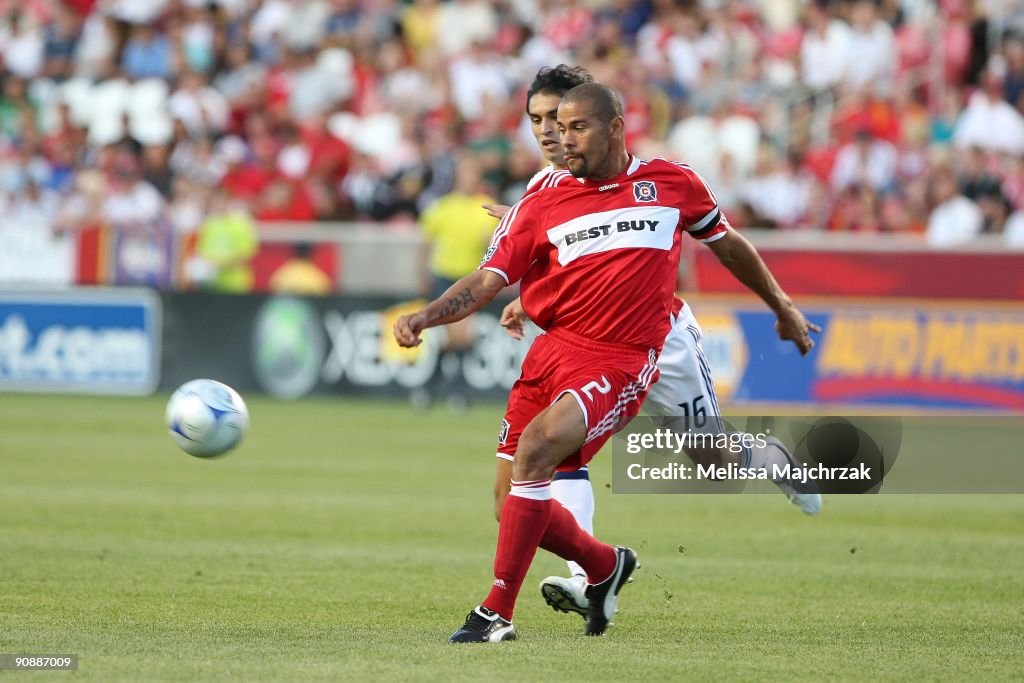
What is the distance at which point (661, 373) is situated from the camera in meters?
8.12

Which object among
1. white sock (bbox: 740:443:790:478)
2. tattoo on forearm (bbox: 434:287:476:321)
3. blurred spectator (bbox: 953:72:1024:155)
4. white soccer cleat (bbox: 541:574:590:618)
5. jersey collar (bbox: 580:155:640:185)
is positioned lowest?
white soccer cleat (bbox: 541:574:590:618)

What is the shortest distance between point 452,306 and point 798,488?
2403 mm

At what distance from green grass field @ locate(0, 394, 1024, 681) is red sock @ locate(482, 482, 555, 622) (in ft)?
0.67

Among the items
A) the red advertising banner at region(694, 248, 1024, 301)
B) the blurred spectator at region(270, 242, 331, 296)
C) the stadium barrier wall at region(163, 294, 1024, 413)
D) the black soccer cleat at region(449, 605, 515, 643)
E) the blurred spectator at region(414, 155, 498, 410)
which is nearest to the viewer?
the black soccer cleat at region(449, 605, 515, 643)

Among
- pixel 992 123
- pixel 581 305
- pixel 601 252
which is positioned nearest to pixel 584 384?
pixel 581 305

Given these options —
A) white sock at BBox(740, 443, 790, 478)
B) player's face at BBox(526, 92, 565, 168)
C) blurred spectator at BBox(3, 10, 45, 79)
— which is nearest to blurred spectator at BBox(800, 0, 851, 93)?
blurred spectator at BBox(3, 10, 45, 79)

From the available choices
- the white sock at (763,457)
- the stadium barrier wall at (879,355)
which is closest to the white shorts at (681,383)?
the white sock at (763,457)

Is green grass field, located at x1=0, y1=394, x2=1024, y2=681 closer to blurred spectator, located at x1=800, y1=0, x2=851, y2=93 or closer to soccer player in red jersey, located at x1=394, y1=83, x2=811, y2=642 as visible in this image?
soccer player in red jersey, located at x1=394, y1=83, x2=811, y2=642

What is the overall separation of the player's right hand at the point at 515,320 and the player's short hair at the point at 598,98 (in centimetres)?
117

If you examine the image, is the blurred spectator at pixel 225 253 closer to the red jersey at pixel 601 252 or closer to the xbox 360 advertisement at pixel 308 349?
the xbox 360 advertisement at pixel 308 349

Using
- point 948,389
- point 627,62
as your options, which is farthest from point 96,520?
point 627,62

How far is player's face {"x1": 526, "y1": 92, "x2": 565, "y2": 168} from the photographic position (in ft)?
25.9

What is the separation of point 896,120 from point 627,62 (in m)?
3.57

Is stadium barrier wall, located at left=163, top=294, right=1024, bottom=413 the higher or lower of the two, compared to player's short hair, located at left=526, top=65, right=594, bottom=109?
lower
